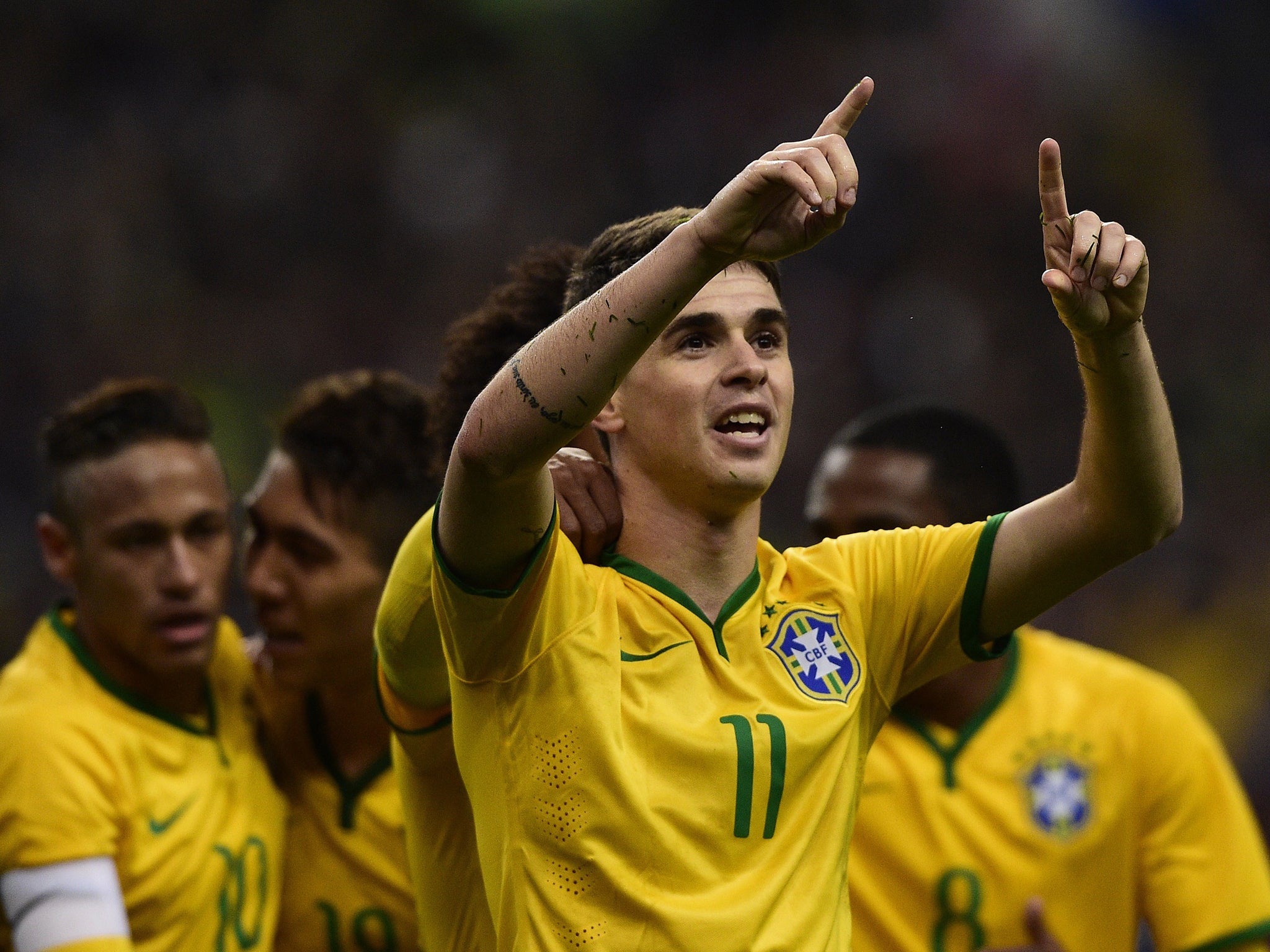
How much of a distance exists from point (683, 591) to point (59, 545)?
2094 millimetres

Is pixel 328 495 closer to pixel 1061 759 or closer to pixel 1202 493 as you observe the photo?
pixel 1061 759

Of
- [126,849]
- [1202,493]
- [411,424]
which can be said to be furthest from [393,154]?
[126,849]

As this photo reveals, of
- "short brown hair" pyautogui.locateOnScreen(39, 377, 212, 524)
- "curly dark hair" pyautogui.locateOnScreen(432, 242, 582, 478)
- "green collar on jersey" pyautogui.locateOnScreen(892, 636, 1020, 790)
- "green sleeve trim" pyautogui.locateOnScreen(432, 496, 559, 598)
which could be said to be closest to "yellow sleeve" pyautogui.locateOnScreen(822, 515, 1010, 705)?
"green sleeve trim" pyautogui.locateOnScreen(432, 496, 559, 598)

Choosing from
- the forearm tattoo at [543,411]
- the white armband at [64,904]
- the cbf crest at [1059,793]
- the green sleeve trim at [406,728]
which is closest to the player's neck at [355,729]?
the white armband at [64,904]

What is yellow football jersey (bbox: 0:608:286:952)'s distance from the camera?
10.4ft

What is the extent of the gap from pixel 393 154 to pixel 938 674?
7444 millimetres

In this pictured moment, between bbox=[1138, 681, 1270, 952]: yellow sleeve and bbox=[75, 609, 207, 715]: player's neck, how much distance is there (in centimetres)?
217

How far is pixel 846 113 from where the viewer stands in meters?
1.95

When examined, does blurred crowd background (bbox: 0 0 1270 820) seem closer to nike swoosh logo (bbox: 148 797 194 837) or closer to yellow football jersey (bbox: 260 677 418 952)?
yellow football jersey (bbox: 260 677 418 952)

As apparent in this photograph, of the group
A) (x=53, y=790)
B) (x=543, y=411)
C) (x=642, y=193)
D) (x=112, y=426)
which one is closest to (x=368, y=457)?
A: (x=112, y=426)

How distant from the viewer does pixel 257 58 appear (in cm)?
930

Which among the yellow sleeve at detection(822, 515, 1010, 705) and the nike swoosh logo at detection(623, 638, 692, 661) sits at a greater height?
the yellow sleeve at detection(822, 515, 1010, 705)

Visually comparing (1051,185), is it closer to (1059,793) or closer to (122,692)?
(1059,793)

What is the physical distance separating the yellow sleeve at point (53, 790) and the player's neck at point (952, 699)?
1764 mm
